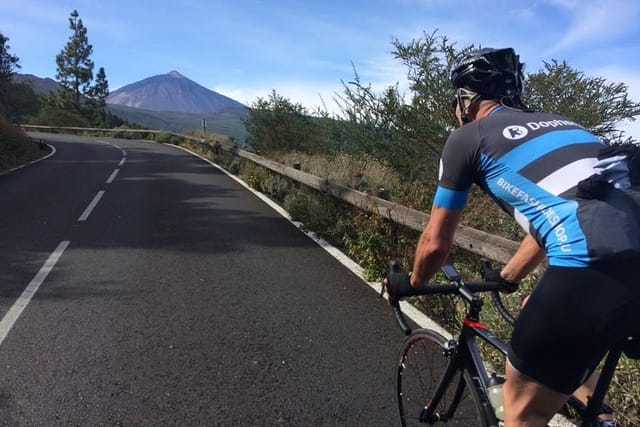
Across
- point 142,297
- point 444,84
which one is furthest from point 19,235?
point 444,84

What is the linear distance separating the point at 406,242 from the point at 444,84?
3.85 m

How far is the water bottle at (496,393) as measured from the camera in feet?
6.38

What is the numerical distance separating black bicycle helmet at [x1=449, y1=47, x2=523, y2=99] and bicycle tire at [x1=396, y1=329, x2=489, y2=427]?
1.18 m

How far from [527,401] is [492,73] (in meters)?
1.28

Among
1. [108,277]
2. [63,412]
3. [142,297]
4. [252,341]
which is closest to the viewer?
[63,412]

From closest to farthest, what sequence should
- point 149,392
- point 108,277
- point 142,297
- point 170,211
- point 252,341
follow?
1. point 149,392
2. point 252,341
3. point 142,297
4. point 108,277
5. point 170,211

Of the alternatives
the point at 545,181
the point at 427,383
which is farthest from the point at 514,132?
the point at 427,383

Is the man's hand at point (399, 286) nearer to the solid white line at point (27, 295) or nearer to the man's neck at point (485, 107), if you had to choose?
the man's neck at point (485, 107)

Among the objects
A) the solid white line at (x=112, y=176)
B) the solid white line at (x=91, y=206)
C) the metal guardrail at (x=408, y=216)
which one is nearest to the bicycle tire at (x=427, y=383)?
the metal guardrail at (x=408, y=216)

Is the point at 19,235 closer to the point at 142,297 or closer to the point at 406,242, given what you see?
the point at 142,297

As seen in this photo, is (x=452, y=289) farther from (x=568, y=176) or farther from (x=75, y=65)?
(x=75, y=65)

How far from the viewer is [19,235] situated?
7.78 meters

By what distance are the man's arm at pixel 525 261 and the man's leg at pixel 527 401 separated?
56 centimetres

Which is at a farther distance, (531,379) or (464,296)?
(464,296)
